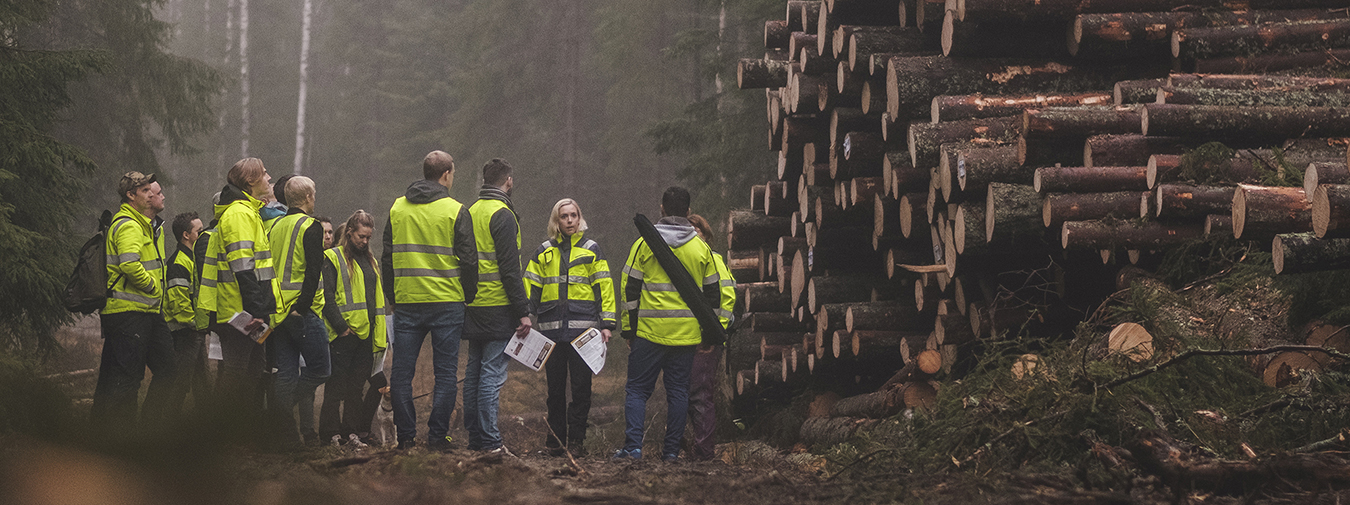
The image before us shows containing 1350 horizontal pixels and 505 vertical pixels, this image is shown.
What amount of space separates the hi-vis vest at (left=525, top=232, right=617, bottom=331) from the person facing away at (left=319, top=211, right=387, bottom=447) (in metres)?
1.27

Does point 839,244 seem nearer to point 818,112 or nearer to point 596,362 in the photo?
point 818,112

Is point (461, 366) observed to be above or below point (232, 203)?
below

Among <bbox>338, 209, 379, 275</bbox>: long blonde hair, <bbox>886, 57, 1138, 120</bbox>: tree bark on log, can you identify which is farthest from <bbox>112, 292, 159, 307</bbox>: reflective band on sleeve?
<bbox>886, 57, 1138, 120</bbox>: tree bark on log

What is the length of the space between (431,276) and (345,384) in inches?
54.6

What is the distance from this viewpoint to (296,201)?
24.8 feet

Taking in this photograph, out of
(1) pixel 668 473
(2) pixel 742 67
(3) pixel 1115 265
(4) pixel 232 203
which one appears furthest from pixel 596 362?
(2) pixel 742 67

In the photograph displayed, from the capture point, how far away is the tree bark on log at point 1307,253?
4.96 meters

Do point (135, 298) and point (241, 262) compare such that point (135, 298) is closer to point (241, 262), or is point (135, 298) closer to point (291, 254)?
point (241, 262)

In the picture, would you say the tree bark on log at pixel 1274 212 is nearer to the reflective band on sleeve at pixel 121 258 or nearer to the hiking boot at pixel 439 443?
the hiking boot at pixel 439 443

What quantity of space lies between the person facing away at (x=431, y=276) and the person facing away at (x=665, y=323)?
1263 millimetres

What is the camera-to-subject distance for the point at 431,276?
7.42 m

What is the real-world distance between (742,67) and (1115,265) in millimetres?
5036

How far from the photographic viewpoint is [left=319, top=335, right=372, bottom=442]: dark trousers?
806 centimetres

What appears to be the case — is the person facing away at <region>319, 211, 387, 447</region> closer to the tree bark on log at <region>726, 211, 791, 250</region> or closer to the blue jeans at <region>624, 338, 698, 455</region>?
the blue jeans at <region>624, 338, 698, 455</region>
